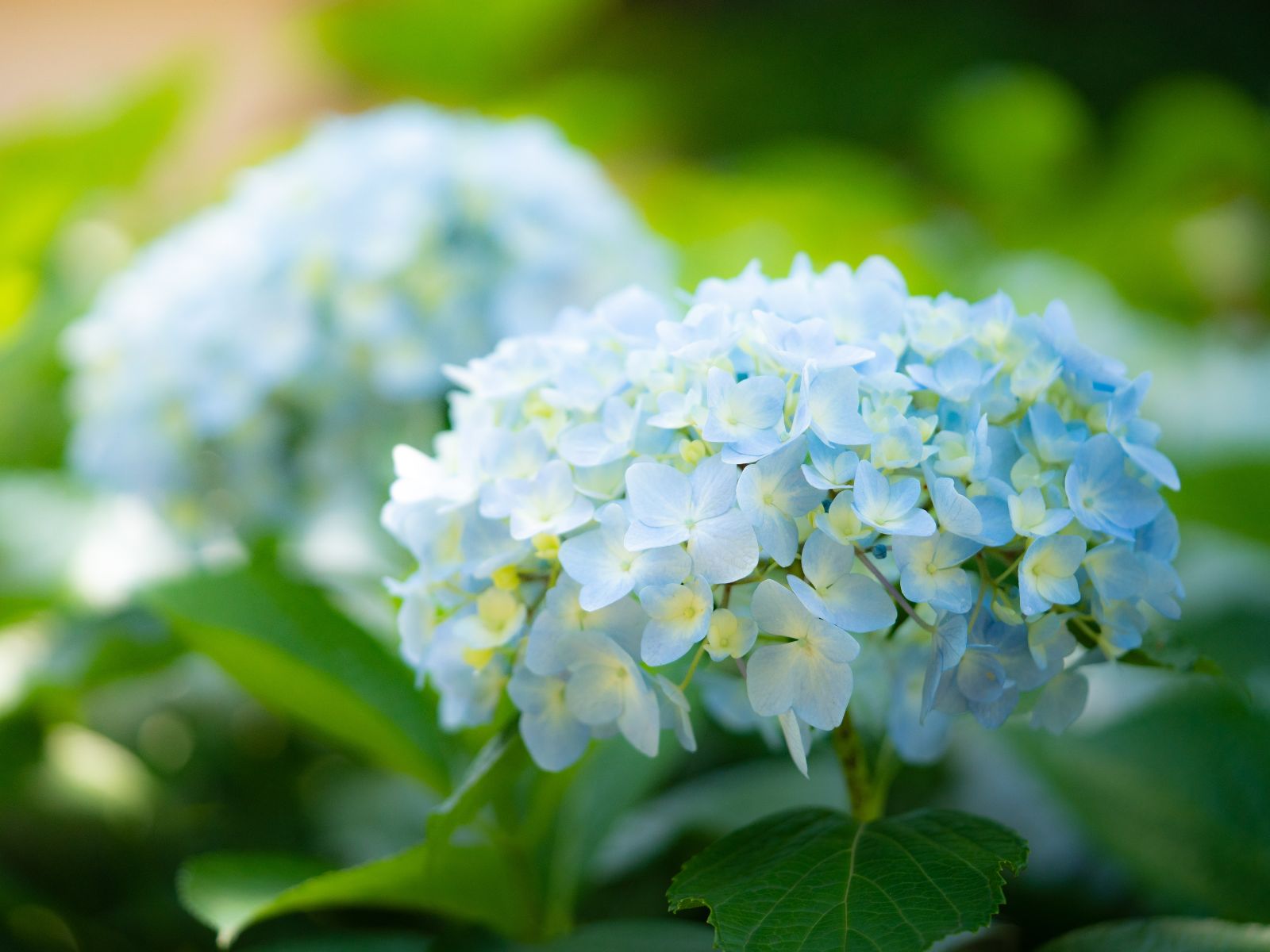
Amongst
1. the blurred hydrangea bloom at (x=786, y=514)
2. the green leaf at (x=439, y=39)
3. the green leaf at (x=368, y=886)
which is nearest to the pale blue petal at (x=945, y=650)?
the blurred hydrangea bloom at (x=786, y=514)

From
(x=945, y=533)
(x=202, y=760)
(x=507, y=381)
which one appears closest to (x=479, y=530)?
(x=507, y=381)

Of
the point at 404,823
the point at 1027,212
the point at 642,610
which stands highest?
the point at 642,610

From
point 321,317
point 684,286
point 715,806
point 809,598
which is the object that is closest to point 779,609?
point 809,598

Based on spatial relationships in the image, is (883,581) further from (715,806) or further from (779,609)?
(715,806)

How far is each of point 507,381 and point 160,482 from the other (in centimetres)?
44

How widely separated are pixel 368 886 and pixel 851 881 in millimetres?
219

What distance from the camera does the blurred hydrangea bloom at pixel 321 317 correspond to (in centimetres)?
75

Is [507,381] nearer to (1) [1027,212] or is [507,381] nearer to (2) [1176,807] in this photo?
(2) [1176,807]

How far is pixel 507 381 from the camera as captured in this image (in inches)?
17.8

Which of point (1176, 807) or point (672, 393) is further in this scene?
point (1176, 807)

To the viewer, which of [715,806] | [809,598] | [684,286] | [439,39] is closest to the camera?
[809,598]

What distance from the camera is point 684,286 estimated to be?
102 centimetres

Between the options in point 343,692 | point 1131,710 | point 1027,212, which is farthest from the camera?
point 1027,212

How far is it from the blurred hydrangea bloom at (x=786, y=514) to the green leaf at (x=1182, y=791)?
0.71 feet
